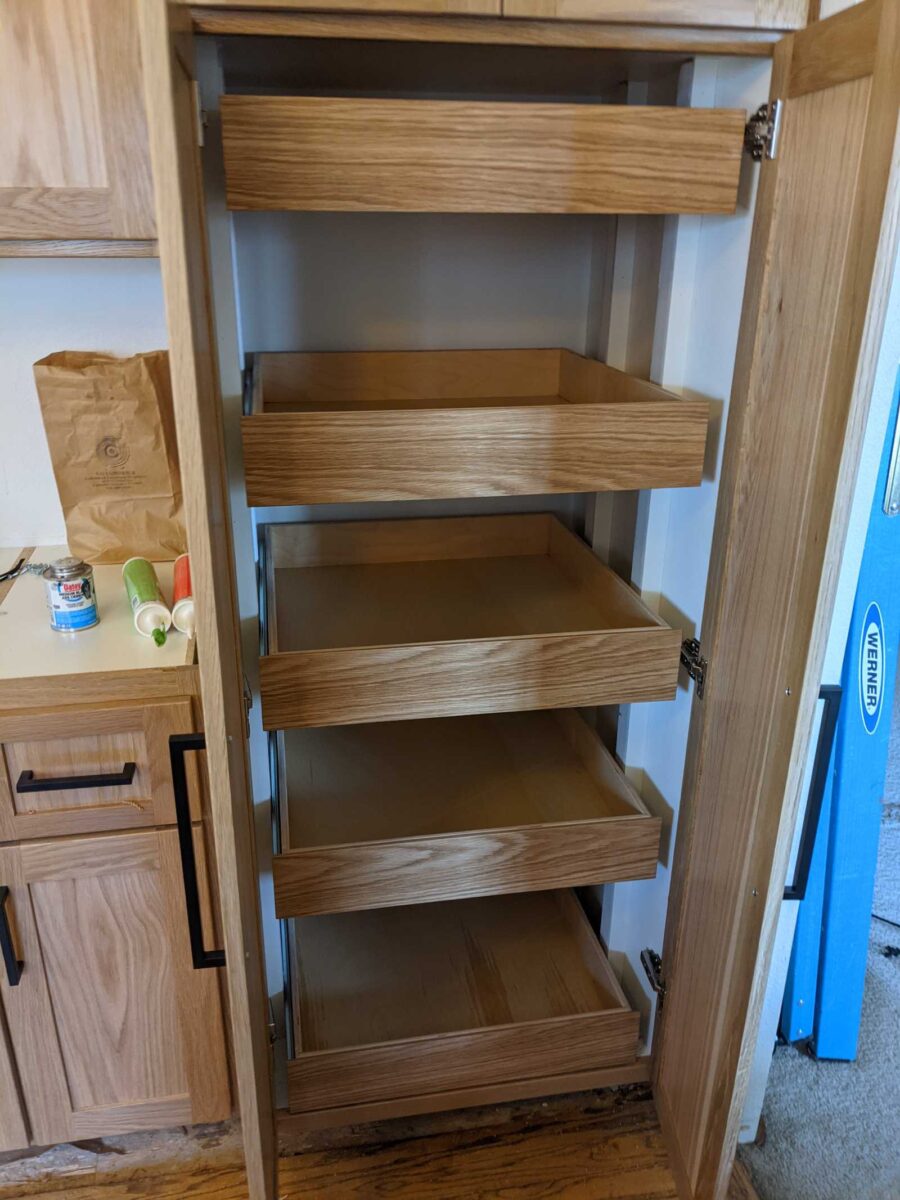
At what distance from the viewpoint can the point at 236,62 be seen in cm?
123

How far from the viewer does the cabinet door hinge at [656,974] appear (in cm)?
157

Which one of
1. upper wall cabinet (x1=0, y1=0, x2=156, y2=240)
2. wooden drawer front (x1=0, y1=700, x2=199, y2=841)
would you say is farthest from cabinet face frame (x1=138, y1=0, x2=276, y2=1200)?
upper wall cabinet (x1=0, y1=0, x2=156, y2=240)

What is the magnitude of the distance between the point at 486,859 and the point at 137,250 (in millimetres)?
1043

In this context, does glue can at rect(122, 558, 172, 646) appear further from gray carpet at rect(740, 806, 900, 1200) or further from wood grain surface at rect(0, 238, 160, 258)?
gray carpet at rect(740, 806, 900, 1200)

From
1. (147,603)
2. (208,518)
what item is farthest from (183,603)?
(208,518)

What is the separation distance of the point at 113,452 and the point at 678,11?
1.08 meters

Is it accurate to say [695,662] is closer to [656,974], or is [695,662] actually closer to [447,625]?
[447,625]

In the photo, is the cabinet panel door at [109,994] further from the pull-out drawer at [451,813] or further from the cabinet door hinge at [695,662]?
the cabinet door hinge at [695,662]

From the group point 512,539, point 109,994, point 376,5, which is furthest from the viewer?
point 512,539

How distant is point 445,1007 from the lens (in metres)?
1.68

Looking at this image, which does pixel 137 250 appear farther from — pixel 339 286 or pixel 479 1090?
pixel 479 1090

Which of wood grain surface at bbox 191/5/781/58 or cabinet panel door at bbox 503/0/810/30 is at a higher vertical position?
cabinet panel door at bbox 503/0/810/30

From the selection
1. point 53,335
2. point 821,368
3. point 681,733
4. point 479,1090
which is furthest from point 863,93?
point 479,1090

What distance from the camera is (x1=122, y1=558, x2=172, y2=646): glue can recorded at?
1.39 meters
